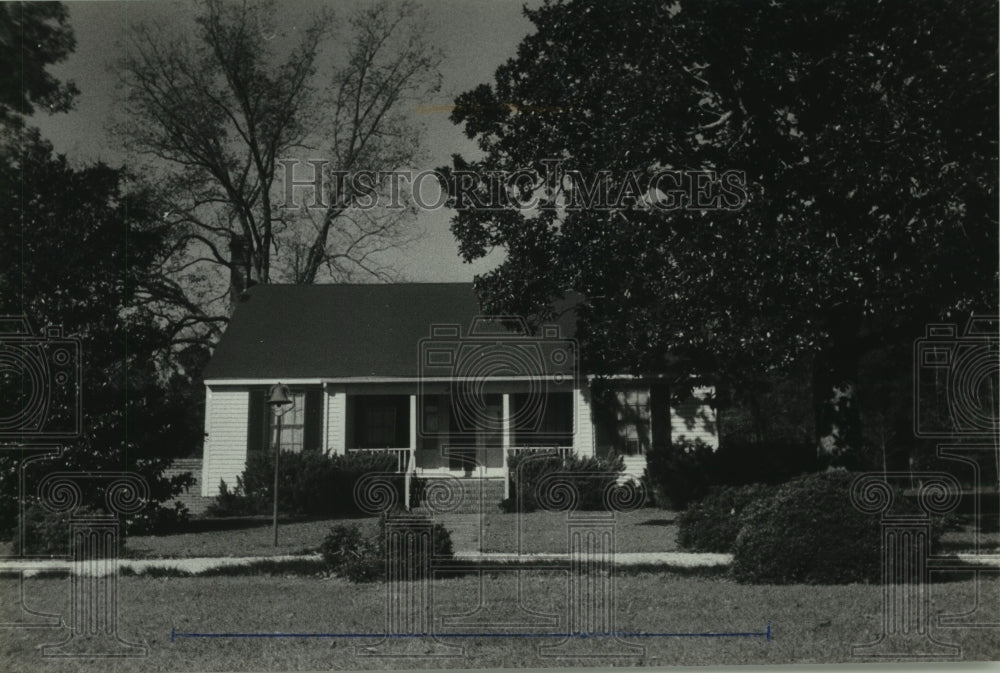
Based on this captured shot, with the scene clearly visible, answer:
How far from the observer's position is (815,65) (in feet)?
33.8

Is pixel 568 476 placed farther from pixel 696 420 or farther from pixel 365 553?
pixel 365 553

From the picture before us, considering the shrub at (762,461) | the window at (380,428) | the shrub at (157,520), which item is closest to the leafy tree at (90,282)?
the shrub at (157,520)

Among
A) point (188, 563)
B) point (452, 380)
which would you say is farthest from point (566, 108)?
point (188, 563)

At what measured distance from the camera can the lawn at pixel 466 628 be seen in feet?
24.1

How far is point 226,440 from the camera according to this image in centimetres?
1284

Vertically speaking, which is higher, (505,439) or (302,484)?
(505,439)

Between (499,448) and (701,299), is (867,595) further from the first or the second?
(499,448)

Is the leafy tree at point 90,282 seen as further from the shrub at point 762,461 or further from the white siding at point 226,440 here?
the shrub at point 762,461

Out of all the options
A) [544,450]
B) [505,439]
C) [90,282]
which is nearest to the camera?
[90,282]

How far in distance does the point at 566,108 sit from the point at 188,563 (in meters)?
6.28

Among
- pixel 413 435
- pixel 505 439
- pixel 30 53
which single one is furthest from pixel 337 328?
pixel 30 53

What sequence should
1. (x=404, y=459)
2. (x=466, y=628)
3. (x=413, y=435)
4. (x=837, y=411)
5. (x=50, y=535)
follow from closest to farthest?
1. (x=466, y=628)
2. (x=50, y=535)
3. (x=837, y=411)
4. (x=404, y=459)
5. (x=413, y=435)

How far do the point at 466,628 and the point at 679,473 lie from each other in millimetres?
5778

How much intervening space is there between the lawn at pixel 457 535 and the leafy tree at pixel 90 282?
727mm
